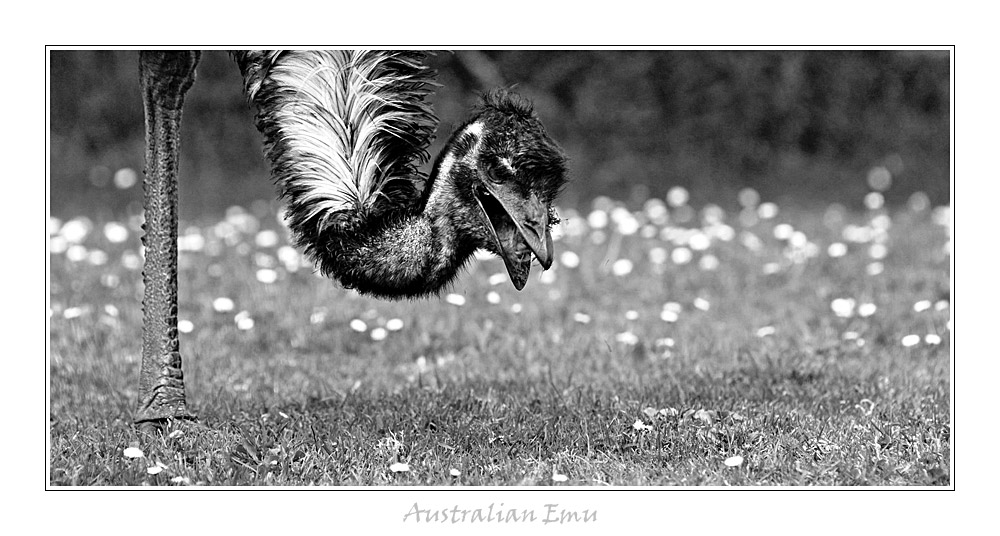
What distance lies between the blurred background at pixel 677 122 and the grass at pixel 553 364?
8.08 feet

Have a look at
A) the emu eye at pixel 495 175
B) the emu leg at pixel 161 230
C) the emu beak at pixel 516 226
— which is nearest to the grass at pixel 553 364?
the emu leg at pixel 161 230

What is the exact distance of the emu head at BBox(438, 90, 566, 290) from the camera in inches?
173

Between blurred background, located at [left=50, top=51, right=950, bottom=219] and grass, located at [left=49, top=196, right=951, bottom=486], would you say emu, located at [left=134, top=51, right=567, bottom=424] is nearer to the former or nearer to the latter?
grass, located at [left=49, top=196, right=951, bottom=486]

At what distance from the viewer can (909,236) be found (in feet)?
33.0

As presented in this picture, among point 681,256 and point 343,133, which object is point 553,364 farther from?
point 343,133

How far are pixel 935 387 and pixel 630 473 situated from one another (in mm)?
2250

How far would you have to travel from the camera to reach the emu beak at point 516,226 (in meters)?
4.35

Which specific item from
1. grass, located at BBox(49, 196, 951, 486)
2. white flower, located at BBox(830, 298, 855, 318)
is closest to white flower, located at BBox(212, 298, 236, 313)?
grass, located at BBox(49, 196, 951, 486)

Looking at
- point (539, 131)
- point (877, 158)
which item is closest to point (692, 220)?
point (877, 158)

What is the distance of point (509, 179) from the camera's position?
A: 446 cm

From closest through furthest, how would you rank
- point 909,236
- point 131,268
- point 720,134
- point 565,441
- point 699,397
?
point 565,441 → point 699,397 → point 131,268 → point 909,236 → point 720,134

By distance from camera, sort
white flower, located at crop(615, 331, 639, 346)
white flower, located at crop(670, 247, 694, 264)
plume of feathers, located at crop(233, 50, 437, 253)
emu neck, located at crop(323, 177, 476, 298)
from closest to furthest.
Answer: emu neck, located at crop(323, 177, 476, 298)
plume of feathers, located at crop(233, 50, 437, 253)
white flower, located at crop(615, 331, 639, 346)
white flower, located at crop(670, 247, 694, 264)

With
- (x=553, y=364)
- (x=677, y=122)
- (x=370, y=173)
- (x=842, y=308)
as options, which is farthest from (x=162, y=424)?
(x=677, y=122)
